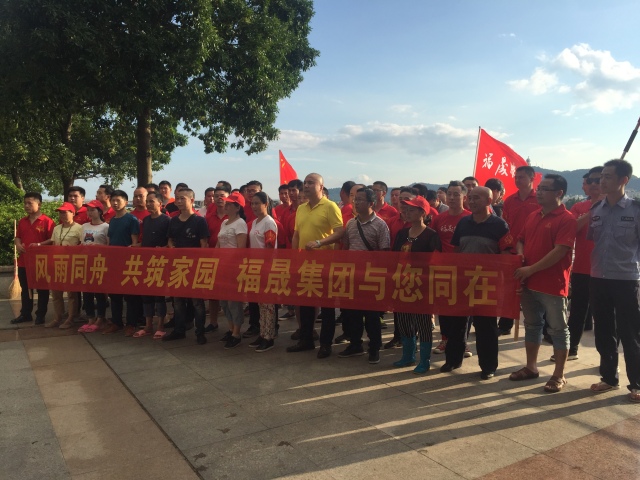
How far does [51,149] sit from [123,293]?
1487 cm

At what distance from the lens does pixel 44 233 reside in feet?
21.3

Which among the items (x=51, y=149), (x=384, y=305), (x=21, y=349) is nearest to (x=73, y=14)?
(x=21, y=349)

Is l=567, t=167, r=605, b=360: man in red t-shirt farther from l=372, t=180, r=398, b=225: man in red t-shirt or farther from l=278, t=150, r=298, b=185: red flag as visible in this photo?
l=278, t=150, r=298, b=185: red flag

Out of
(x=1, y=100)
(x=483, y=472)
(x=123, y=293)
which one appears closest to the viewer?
(x=483, y=472)

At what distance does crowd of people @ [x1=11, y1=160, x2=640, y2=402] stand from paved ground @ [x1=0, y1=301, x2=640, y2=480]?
0.32 metres

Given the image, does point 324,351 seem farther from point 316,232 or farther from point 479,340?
point 479,340

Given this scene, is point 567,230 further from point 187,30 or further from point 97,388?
point 187,30

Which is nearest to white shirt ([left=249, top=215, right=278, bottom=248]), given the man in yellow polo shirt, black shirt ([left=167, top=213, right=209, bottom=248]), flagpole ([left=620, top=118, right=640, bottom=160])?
the man in yellow polo shirt

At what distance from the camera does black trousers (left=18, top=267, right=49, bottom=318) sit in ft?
21.0

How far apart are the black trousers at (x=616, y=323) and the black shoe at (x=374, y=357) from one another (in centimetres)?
194

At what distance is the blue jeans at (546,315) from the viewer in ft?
13.0

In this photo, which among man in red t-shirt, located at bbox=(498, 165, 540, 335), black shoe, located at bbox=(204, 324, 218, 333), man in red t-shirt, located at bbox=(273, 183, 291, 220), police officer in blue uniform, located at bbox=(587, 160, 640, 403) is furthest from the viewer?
man in red t-shirt, located at bbox=(273, 183, 291, 220)

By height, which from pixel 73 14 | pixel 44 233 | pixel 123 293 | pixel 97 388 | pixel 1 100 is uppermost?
pixel 73 14

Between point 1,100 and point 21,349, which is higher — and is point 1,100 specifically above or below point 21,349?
above
